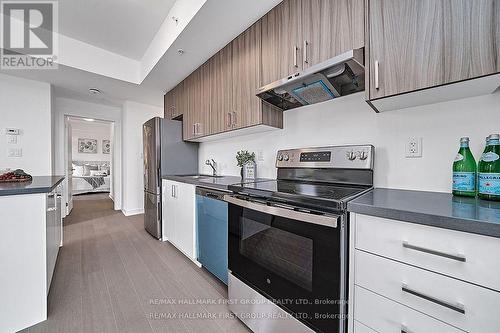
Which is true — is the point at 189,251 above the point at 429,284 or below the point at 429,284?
below

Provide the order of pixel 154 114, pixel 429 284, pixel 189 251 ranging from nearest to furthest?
pixel 429 284
pixel 189 251
pixel 154 114

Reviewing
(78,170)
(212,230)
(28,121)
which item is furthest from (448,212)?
(78,170)

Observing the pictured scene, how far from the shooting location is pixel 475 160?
40.2 inches

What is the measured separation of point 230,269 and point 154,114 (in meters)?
4.20

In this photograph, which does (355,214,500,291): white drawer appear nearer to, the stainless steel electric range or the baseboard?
the stainless steel electric range

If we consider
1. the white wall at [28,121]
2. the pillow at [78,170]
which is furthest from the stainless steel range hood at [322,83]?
the pillow at [78,170]

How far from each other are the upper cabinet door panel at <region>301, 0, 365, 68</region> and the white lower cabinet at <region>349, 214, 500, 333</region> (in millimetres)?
964

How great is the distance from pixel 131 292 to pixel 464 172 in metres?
2.39

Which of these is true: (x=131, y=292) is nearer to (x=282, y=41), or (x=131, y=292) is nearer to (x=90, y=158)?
(x=282, y=41)

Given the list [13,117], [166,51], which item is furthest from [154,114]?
[166,51]

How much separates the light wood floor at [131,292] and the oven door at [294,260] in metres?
0.47

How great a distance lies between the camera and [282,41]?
1.52m

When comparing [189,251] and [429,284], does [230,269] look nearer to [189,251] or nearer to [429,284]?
[189,251]

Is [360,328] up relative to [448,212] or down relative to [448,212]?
down
